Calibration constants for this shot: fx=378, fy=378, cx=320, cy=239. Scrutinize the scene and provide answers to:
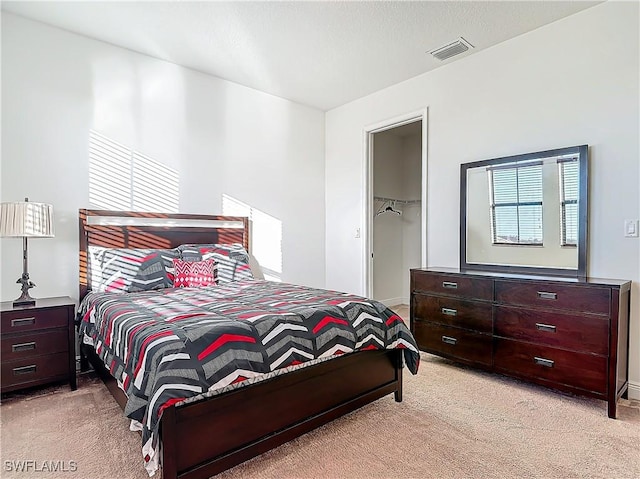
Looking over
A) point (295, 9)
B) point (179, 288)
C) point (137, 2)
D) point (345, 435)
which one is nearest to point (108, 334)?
point (179, 288)

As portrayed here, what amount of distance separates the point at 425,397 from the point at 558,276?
133 centimetres

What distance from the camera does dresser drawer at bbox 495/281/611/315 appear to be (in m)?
2.34

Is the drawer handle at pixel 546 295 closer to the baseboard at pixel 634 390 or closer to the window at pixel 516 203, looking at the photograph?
the window at pixel 516 203

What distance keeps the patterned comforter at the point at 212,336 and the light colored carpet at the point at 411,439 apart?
1.18 feet

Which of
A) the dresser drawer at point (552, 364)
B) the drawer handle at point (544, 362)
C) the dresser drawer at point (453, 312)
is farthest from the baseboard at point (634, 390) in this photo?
the dresser drawer at point (453, 312)

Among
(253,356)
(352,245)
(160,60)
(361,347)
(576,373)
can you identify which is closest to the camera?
(253,356)

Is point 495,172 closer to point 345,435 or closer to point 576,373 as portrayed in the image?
point 576,373

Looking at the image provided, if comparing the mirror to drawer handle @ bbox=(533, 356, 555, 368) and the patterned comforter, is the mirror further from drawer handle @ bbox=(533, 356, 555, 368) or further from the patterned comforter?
the patterned comforter

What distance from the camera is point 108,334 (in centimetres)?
217

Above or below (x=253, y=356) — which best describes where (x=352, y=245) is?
above

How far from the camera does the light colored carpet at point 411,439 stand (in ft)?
5.82

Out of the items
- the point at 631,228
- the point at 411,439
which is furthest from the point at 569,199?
the point at 411,439

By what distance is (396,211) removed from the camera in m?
5.87

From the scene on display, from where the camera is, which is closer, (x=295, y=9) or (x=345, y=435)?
(x=345, y=435)
